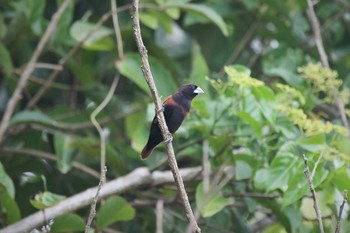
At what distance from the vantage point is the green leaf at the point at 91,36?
509 cm

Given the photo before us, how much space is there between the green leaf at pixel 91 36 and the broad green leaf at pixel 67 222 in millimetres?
1255

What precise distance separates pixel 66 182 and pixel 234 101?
1364 millimetres

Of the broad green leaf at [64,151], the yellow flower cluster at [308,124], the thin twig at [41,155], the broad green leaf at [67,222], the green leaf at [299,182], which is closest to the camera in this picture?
the green leaf at [299,182]

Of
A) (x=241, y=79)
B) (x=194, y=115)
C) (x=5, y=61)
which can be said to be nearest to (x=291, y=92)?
(x=241, y=79)

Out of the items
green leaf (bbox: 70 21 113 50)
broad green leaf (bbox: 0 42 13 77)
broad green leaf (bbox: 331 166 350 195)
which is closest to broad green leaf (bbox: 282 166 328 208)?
broad green leaf (bbox: 331 166 350 195)

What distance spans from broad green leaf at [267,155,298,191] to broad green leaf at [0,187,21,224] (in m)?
1.24

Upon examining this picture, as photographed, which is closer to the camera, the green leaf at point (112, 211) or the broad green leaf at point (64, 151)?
the green leaf at point (112, 211)

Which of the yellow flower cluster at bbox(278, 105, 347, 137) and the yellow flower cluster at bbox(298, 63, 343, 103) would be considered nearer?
the yellow flower cluster at bbox(278, 105, 347, 137)

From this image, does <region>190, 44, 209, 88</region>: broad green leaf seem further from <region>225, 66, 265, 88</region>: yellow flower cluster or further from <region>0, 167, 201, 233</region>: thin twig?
<region>225, 66, 265, 88</region>: yellow flower cluster

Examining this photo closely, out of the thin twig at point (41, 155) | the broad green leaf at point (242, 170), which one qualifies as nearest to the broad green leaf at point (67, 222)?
the thin twig at point (41, 155)

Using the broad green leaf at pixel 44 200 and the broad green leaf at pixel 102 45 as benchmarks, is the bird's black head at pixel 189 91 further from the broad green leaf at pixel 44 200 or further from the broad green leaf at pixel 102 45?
the broad green leaf at pixel 102 45

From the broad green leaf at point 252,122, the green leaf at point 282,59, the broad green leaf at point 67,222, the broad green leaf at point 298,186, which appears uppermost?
the green leaf at point 282,59

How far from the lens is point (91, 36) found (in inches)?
202

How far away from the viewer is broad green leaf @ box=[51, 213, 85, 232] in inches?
166
